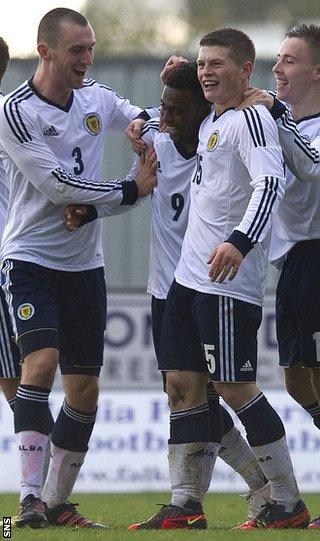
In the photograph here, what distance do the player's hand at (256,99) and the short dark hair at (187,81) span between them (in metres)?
0.44

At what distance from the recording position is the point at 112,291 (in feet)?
45.9

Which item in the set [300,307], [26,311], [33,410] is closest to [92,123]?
[26,311]

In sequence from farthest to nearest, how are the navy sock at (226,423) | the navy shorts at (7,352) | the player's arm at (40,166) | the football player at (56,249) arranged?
the navy shorts at (7,352)
the navy sock at (226,423)
the player's arm at (40,166)
the football player at (56,249)

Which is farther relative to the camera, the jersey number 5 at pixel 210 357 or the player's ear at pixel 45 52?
the player's ear at pixel 45 52

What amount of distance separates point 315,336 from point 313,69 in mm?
1392

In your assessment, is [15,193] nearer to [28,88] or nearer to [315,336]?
[28,88]

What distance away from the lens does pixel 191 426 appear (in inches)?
303

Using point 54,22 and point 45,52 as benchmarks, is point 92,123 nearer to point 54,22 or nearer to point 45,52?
point 45,52

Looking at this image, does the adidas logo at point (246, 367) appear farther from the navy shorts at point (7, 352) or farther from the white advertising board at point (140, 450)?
the white advertising board at point (140, 450)

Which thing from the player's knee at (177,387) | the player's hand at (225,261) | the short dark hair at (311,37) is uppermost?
the short dark hair at (311,37)

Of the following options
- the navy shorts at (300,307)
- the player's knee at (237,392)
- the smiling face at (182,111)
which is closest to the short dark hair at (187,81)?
the smiling face at (182,111)

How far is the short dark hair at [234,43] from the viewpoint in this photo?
7.57m

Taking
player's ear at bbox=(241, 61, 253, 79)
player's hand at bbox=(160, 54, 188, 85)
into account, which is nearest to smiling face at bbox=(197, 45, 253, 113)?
player's ear at bbox=(241, 61, 253, 79)

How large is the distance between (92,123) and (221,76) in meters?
1.04
